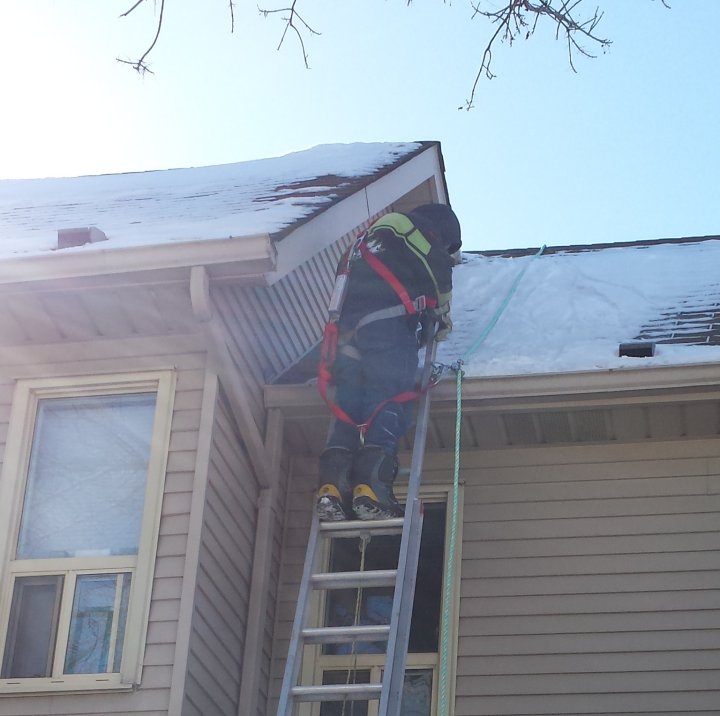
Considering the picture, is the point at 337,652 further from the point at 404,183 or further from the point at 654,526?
the point at 404,183

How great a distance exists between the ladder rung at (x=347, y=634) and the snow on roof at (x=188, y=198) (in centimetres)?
191

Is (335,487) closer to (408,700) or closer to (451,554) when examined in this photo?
(451,554)

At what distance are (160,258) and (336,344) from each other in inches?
40.4

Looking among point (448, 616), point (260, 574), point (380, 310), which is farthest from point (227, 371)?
point (448, 616)

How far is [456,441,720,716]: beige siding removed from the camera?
6.59 m

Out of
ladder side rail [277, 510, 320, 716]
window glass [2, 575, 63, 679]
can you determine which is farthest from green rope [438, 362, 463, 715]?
window glass [2, 575, 63, 679]

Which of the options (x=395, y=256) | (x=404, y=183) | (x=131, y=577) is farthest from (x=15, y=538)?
(x=404, y=183)

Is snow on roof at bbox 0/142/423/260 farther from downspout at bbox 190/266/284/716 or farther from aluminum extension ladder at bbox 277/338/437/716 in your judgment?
aluminum extension ladder at bbox 277/338/437/716

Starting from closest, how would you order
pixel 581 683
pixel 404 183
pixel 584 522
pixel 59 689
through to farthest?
pixel 59 689 < pixel 581 683 < pixel 584 522 < pixel 404 183

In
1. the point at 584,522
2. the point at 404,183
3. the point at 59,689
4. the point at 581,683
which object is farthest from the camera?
the point at 404,183

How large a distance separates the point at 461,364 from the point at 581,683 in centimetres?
172

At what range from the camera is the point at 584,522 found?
706cm

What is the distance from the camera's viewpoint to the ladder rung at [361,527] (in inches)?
248

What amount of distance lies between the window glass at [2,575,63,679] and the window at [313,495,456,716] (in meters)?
1.44
